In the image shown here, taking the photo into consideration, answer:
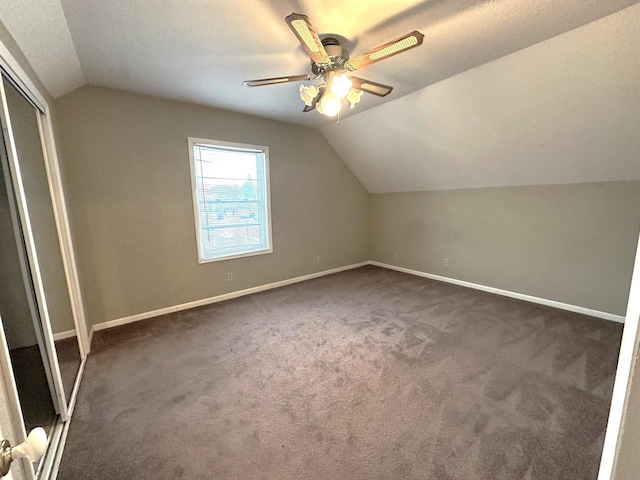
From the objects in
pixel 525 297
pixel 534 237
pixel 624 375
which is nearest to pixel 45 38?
pixel 624 375

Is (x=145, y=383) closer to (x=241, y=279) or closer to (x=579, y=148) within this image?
(x=241, y=279)

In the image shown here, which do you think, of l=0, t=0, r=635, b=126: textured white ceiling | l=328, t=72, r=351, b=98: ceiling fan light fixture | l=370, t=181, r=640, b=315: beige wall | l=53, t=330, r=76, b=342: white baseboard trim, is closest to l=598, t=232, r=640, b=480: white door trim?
l=328, t=72, r=351, b=98: ceiling fan light fixture

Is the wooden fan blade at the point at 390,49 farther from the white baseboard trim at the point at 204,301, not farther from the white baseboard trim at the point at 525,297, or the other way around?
the white baseboard trim at the point at 525,297

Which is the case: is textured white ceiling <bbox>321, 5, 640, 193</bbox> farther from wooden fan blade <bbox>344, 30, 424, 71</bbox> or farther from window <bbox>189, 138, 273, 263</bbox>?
window <bbox>189, 138, 273, 263</bbox>

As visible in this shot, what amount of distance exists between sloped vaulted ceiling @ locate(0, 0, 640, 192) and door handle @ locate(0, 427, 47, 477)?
6.51ft

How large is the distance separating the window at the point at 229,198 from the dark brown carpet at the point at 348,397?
3.45 ft

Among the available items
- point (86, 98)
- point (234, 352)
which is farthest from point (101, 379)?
point (86, 98)

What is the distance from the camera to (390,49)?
1574 mm

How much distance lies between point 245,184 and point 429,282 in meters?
3.28

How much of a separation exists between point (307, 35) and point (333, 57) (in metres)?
0.55

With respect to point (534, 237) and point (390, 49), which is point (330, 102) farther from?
point (534, 237)

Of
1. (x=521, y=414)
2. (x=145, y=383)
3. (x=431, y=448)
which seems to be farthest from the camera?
(x=145, y=383)

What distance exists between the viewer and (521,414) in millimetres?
1726

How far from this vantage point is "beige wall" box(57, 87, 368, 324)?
276cm
